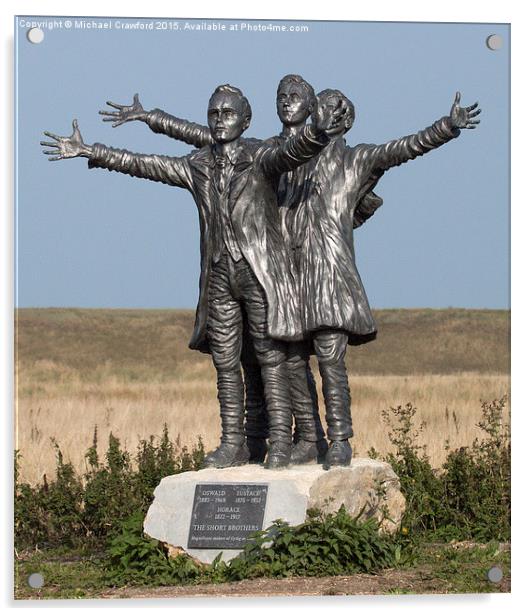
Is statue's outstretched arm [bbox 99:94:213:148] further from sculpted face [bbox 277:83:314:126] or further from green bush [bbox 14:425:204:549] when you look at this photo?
green bush [bbox 14:425:204:549]

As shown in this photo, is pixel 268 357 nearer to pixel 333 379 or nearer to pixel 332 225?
pixel 333 379

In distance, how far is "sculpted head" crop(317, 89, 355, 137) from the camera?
43.2 feet

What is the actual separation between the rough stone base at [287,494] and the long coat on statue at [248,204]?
1050mm

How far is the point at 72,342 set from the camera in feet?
78.7

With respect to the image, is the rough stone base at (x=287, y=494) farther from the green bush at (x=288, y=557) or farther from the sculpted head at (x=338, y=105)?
the sculpted head at (x=338, y=105)

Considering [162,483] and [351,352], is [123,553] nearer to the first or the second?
[162,483]

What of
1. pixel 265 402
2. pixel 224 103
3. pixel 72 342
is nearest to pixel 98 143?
pixel 224 103

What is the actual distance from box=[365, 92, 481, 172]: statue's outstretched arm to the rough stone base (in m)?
2.33

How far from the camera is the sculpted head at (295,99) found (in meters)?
14.2

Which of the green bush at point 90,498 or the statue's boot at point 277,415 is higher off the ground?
the statue's boot at point 277,415

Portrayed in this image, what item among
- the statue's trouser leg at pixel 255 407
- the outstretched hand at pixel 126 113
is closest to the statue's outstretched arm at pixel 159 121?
the outstretched hand at pixel 126 113

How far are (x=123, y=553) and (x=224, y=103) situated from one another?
3461mm

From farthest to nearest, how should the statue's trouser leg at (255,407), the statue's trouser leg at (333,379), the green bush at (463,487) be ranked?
the green bush at (463,487), the statue's trouser leg at (255,407), the statue's trouser leg at (333,379)

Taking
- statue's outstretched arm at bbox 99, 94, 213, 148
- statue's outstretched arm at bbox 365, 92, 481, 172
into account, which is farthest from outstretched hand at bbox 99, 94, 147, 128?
statue's outstretched arm at bbox 365, 92, 481, 172
